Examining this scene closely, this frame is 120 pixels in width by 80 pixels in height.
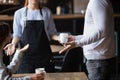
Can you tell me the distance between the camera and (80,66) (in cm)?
436

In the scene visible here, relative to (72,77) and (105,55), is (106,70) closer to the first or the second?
(105,55)

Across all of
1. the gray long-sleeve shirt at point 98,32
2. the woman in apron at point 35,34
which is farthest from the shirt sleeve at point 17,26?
the gray long-sleeve shirt at point 98,32

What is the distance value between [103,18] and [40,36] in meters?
1.19

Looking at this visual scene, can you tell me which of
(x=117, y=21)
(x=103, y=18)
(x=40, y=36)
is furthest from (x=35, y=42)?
(x=117, y=21)

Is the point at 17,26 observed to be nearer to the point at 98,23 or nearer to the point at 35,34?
the point at 35,34

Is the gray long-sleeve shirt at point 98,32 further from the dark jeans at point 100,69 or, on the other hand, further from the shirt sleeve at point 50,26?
the shirt sleeve at point 50,26

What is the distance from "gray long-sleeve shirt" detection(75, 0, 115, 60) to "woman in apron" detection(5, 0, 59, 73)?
0.83 metres

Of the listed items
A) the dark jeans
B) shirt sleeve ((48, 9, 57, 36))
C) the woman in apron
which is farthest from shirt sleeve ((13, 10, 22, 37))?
the dark jeans

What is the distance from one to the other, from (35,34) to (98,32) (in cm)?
123

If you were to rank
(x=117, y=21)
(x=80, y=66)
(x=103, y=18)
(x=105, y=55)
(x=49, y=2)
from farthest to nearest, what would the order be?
1. (x=49, y=2)
2. (x=117, y=21)
3. (x=80, y=66)
4. (x=105, y=55)
5. (x=103, y=18)

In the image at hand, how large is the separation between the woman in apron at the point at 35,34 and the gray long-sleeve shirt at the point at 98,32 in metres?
0.83

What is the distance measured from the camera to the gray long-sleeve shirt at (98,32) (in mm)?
2623

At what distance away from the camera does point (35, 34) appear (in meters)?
3.69

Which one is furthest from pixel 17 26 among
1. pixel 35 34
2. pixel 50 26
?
pixel 50 26
